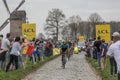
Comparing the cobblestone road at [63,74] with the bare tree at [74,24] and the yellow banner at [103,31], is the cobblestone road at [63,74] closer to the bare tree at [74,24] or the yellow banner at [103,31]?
the yellow banner at [103,31]

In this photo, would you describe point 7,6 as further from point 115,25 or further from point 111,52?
point 115,25

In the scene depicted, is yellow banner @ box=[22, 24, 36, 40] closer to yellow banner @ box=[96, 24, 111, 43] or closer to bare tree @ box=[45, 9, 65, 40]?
yellow banner @ box=[96, 24, 111, 43]

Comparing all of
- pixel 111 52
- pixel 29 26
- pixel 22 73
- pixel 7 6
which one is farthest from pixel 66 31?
pixel 111 52

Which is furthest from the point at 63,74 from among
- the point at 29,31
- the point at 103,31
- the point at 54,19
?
the point at 54,19

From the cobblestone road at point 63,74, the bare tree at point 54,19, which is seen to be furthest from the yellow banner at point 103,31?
the bare tree at point 54,19

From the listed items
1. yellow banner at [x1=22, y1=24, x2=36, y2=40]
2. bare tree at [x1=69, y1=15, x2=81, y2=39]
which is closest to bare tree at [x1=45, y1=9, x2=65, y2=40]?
bare tree at [x1=69, y1=15, x2=81, y2=39]

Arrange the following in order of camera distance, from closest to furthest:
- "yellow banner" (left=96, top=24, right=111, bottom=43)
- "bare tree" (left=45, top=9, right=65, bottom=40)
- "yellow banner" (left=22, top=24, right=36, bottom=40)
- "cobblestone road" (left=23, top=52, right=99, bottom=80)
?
"cobblestone road" (left=23, top=52, right=99, bottom=80) < "yellow banner" (left=96, top=24, right=111, bottom=43) < "yellow banner" (left=22, top=24, right=36, bottom=40) < "bare tree" (left=45, top=9, right=65, bottom=40)

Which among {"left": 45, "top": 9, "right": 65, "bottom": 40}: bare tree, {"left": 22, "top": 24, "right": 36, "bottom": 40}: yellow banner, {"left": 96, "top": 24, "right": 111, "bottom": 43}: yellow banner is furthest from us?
{"left": 45, "top": 9, "right": 65, "bottom": 40}: bare tree

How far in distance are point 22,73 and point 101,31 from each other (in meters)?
10.1

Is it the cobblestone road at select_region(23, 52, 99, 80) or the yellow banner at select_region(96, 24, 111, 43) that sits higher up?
the yellow banner at select_region(96, 24, 111, 43)

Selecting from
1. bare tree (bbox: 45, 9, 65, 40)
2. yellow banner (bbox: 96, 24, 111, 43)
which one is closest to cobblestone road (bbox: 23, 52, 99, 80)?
yellow banner (bbox: 96, 24, 111, 43)

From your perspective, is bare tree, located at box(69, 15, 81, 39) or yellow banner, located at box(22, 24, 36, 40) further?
bare tree, located at box(69, 15, 81, 39)

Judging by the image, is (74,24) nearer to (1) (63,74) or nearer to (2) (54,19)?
(2) (54,19)

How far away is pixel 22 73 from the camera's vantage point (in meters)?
24.2
